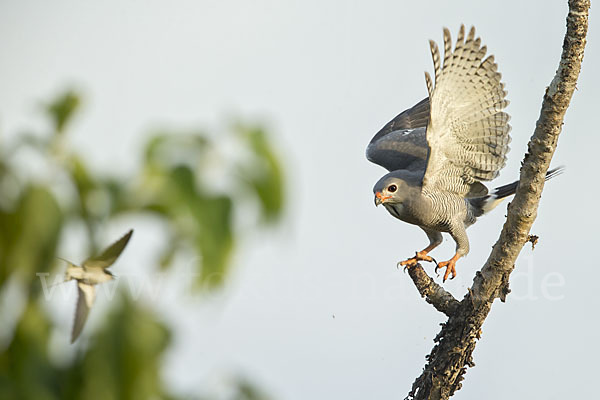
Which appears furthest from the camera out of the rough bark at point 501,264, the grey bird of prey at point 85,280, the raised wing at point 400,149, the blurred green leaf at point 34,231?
the raised wing at point 400,149

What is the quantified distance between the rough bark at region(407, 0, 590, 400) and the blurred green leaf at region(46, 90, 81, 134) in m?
4.67

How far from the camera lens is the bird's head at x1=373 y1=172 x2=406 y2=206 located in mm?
7914

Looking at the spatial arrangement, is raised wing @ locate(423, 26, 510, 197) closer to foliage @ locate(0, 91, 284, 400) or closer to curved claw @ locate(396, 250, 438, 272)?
curved claw @ locate(396, 250, 438, 272)

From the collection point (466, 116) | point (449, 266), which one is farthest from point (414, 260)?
point (466, 116)

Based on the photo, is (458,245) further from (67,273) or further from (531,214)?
(67,273)

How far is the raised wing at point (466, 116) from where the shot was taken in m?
7.50

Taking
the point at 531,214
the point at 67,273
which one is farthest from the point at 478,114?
the point at 67,273

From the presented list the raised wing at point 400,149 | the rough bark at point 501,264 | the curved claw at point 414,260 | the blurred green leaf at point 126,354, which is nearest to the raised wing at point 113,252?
the blurred green leaf at point 126,354

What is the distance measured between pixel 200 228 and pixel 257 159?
141 mm

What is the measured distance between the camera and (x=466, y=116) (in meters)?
7.62

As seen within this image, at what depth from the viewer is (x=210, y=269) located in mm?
1162

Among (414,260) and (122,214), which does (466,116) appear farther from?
(122,214)

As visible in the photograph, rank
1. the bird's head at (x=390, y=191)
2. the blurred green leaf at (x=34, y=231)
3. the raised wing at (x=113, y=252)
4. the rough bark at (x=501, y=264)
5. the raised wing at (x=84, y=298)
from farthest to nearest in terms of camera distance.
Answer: the bird's head at (x=390, y=191)
the rough bark at (x=501, y=264)
the raised wing at (x=84, y=298)
the raised wing at (x=113, y=252)
the blurred green leaf at (x=34, y=231)

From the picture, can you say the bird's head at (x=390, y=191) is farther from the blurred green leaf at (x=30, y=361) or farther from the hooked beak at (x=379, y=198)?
the blurred green leaf at (x=30, y=361)
